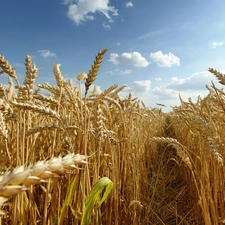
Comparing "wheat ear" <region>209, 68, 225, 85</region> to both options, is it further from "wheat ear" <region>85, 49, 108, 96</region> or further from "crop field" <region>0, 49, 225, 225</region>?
"wheat ear" <region>85, 49, 108, 96</region>

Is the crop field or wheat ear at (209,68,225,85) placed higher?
wheat ear at (209,68,225,85)

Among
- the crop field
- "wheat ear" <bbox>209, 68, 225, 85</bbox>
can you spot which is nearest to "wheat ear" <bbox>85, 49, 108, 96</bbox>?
the crop field

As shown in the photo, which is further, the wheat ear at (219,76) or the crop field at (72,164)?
the wheat ear at (219,76)

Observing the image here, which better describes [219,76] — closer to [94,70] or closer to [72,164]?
[94,70]

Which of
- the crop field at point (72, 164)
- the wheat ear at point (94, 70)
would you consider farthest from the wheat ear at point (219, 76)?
the wheat ear at point (94, 70)

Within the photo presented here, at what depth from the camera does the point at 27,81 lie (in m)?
0.83

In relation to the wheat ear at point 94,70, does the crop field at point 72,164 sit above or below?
below

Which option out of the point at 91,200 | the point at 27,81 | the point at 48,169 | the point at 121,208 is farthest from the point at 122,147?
the point at 48,169

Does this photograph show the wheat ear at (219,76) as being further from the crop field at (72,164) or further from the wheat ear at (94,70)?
the wheat ear at (94,70)

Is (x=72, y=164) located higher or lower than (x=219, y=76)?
lower

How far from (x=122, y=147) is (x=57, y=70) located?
2.42ft

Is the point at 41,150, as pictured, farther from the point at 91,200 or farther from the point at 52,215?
the point at 91,200

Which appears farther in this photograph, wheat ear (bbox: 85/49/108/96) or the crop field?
wheat ear (bbox: 85/49/108/96)

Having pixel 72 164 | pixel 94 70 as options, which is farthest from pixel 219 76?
pixel 72 164
